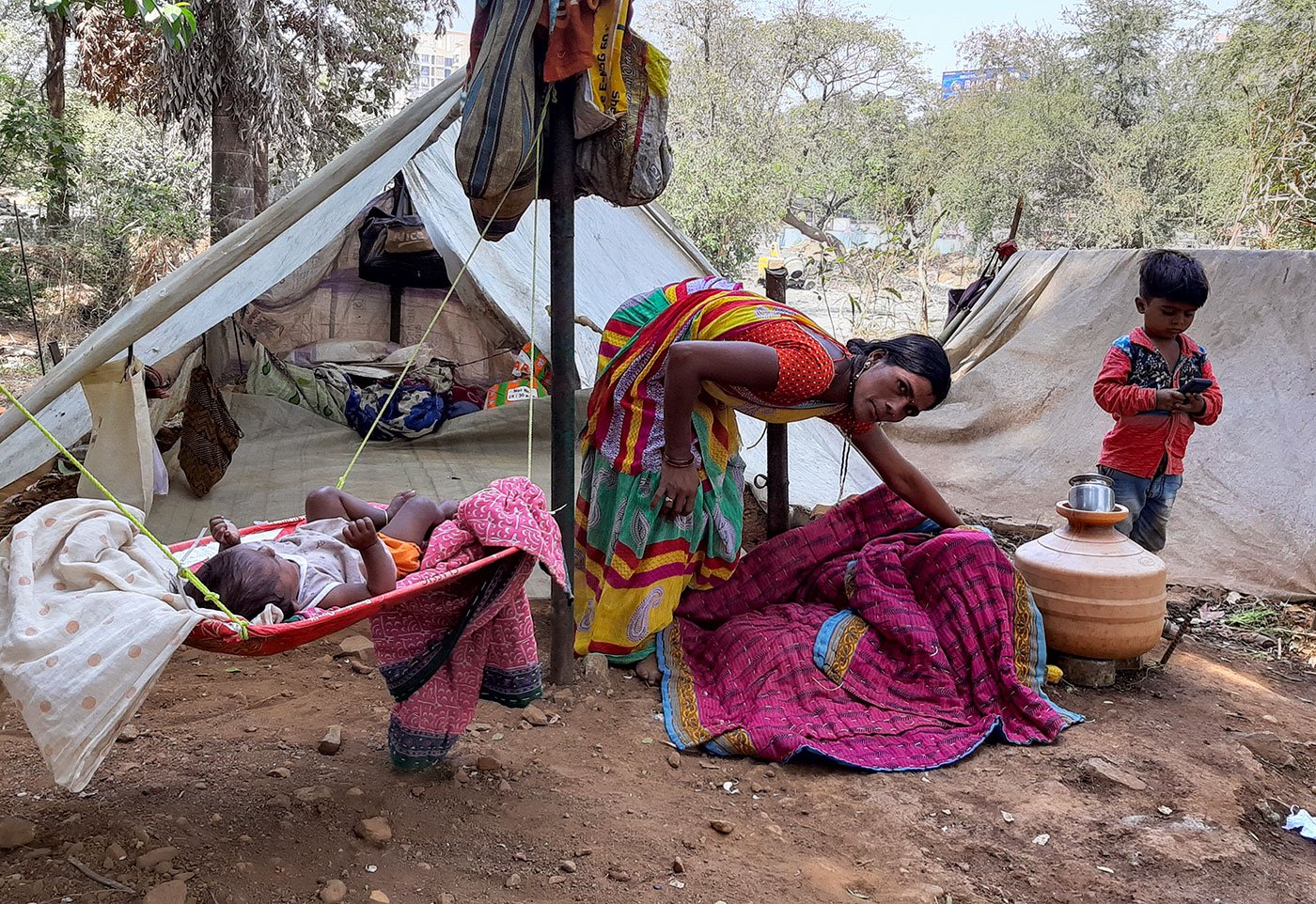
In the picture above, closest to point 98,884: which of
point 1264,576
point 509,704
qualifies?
point 509,704

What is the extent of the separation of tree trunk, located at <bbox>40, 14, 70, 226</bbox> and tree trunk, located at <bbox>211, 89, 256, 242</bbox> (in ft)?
3.93

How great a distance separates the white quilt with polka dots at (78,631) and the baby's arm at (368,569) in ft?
1.06

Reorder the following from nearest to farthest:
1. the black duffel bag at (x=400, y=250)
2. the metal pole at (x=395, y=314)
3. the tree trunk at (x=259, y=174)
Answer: the black duffel bag at (x=400, y=250) → the metal pole at (x=395, y=314) → the tree trunk at (x=259, y=174)

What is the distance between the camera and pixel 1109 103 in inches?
520

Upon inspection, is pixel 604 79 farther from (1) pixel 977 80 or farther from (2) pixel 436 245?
(1) pixel 977 80

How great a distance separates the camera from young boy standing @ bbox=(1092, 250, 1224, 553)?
3.03m

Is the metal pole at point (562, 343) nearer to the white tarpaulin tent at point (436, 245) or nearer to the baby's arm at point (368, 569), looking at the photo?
the white tarpaulin tent at point (436, 245)

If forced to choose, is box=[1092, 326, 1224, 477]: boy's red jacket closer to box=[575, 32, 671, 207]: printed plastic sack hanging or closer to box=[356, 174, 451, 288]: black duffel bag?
box=[575, 32, 671, 207]: printed plastic sack hanging

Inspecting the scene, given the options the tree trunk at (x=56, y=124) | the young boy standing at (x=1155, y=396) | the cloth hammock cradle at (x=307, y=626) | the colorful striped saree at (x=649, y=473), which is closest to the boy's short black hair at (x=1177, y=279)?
the young boy standing at (x=1155, y=396)

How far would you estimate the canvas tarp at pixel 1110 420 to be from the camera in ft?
13.9

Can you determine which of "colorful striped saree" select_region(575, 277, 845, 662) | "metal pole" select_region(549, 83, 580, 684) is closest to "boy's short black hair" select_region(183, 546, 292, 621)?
"metal pole" select_region(549, 83, 580, 684)

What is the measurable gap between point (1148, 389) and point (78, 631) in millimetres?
2863

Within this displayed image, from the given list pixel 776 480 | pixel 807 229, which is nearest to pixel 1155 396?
pixel 776 480

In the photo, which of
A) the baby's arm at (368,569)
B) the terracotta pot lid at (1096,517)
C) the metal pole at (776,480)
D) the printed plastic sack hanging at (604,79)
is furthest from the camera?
the metal pole at (776,480)
